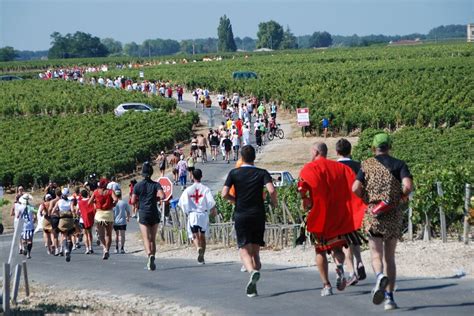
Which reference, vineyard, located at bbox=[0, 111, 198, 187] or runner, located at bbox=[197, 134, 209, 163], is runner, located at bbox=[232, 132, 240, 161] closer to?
runner, located at bbox=[197, 134, 209, 163]

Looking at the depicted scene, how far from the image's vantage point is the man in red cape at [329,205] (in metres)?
12.3

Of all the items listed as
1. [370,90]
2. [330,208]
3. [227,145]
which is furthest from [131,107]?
[330,208]

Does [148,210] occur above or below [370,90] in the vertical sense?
above

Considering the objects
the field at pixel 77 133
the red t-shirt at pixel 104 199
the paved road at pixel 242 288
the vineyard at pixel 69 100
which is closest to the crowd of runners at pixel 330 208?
the paved road at pixel 242 288

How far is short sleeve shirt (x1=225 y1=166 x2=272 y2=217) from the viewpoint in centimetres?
1338

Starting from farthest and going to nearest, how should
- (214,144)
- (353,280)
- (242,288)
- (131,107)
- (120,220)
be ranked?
(131,107) < (214,144) < (120,220) < (242,288) < (353,280)

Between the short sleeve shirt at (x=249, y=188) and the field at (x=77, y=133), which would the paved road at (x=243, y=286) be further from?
the field at (x=77, y=133)

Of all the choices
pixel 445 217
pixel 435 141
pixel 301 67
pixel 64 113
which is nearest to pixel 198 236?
pixel 445 217

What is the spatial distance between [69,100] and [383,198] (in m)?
72.6

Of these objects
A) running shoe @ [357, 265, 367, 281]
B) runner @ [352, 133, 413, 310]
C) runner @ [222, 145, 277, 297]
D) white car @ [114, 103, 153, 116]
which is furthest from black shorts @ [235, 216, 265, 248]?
white car @ [114, 103, 153, 116]

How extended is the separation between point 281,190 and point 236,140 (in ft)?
84.9

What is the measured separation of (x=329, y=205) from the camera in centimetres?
1239

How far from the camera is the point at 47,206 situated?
22797 mm

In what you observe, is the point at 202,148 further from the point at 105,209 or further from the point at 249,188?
the point at 249,188
